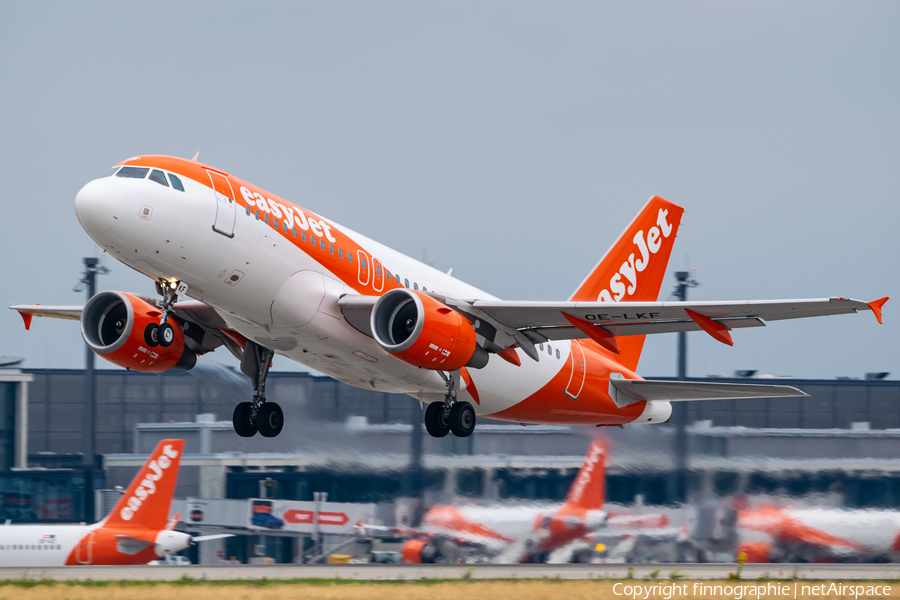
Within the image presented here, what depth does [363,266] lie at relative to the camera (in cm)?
2242

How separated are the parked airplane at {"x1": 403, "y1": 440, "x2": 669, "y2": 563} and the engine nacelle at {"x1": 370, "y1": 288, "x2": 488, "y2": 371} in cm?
1327

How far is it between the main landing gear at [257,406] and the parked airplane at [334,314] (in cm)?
4

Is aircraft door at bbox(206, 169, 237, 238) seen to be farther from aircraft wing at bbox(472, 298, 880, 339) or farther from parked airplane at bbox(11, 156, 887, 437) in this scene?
aircraft wing at bbox(472, 298, 880, 339)

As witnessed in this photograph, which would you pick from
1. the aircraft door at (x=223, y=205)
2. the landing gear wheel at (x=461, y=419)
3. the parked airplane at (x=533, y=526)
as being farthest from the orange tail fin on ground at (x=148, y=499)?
the aircraft door at (x=223, y=205)

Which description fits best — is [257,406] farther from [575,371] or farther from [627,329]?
[627,329]

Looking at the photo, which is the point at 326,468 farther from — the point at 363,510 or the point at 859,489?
the point at 859,489

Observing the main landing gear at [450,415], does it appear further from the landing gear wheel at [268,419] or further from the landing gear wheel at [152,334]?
the landing gear wheel at [152,334]

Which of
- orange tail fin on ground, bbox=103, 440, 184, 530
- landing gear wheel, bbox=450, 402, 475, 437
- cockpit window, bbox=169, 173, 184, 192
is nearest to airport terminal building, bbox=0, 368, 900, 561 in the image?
orange tail fin on ground, bbox=103, 440, 184, 530

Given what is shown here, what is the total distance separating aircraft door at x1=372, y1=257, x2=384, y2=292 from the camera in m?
22.6

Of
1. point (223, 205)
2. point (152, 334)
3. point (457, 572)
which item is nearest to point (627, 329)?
point (223, 205)

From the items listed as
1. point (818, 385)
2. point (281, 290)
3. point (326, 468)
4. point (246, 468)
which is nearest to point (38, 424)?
point (246, 468)

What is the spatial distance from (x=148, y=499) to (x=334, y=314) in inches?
582

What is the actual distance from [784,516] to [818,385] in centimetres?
2323

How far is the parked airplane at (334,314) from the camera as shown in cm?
1925
